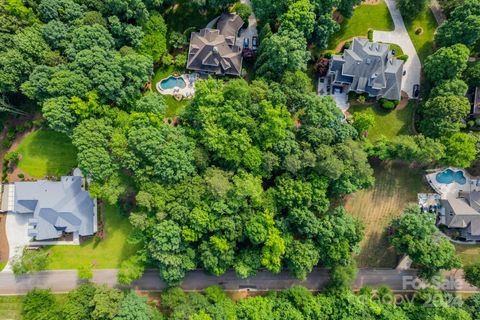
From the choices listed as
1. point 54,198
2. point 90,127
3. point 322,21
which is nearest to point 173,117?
point 90,127

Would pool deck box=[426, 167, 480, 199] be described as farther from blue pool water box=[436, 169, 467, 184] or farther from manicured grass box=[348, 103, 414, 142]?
manicured grass box=[348, 103, 414, 142]

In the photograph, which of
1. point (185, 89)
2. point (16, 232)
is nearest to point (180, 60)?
point (185, 89)

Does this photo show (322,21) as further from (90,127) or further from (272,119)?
(90,127)

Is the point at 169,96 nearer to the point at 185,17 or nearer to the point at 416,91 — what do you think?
the point at 185,17

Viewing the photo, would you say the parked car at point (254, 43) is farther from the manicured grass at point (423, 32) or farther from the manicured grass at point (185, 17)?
the manicured grass at point (423, 32)

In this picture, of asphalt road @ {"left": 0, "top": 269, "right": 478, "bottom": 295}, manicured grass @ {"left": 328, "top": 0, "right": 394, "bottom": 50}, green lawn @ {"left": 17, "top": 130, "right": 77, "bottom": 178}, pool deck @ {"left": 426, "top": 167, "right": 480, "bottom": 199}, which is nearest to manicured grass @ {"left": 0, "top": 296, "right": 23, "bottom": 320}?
asphalt road @ {"left": 0, "top": 269, "right": 478, "bottom": 295}
